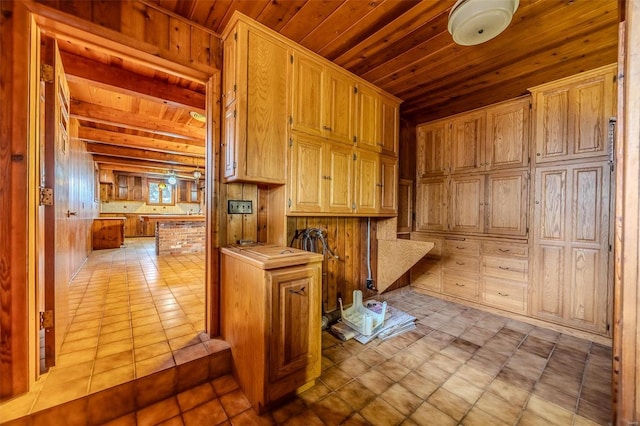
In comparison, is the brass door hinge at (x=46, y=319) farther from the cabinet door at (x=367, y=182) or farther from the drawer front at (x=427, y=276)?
the drawer front at (x=427, y=276)

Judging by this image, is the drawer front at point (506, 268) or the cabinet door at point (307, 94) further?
the drawer front at point (506, 268)

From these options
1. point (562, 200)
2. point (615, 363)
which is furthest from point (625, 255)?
point (562, 200)

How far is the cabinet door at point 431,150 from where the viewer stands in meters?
3.53

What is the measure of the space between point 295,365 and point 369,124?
2.32 meters

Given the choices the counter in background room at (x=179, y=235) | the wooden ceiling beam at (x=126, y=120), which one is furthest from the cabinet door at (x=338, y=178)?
the counter in background room at (x=179, y=235)

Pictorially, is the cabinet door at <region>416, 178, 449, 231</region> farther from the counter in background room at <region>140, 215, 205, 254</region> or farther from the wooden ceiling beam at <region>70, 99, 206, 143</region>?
the counter in background room at <region>140, 215, 205, 254</region>

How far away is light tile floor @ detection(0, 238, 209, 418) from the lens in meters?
1.45

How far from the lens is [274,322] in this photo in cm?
149

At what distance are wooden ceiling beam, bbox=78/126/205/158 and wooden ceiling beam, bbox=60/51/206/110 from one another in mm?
2570

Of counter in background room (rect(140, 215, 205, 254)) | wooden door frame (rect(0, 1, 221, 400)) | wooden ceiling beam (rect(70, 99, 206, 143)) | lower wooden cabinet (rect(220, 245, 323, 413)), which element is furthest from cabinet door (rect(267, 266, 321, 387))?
counter in background room (rect(140, 215, 205, 254))

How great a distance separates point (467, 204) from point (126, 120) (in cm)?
493

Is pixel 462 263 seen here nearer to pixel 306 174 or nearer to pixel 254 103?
pixel 306 174

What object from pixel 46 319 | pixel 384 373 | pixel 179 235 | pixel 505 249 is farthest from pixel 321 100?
pixel 179 235

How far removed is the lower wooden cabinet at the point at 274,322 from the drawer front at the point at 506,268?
242 centimetres
